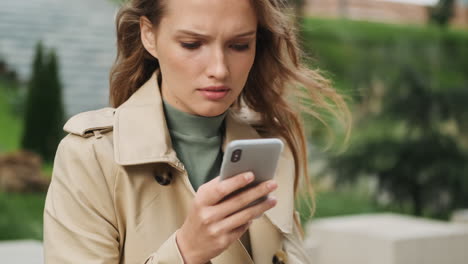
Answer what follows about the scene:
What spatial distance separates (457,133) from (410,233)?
11.5ft

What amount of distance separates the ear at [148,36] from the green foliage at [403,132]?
20.4 ft

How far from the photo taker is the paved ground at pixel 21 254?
352 cm

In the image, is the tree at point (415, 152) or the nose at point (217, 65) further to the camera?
the tree at point (415, 152)

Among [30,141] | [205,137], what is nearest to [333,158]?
[30,141]

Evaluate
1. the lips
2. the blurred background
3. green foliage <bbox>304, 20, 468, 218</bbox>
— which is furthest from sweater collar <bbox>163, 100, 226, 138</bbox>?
green foliage <bbox>304, 20, 468, 218</bbox>

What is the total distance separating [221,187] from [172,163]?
1.07ft

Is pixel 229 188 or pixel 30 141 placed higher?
pixel 229 188

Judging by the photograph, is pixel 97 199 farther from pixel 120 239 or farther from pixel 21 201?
pixel 21 201

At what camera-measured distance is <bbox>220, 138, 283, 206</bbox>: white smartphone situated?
1392 mm

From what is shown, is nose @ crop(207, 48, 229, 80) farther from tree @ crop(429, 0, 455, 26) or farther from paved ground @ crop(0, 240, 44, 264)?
tree @ crop(429, 0, 455, 26)

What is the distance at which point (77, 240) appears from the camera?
1621mm

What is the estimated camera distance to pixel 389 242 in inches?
207

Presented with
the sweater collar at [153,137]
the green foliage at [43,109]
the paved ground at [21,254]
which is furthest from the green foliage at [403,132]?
the sweater collar at [153,137]

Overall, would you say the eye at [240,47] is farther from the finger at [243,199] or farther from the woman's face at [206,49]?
the finger at [243,199]
